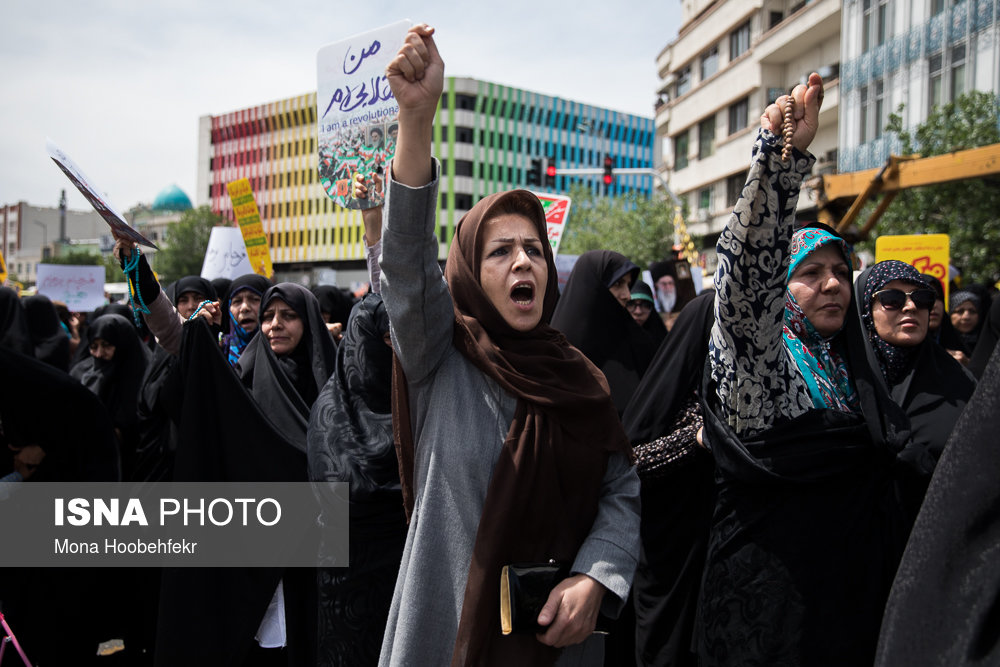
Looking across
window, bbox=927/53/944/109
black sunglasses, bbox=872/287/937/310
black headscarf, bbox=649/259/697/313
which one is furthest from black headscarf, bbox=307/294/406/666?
window, bbox=927/53/944/109

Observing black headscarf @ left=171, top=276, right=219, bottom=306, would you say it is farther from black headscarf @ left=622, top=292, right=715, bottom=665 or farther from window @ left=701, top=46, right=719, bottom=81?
window @ left=701, top=46, right=719, bottom=81

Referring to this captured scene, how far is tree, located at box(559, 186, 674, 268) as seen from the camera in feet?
89.5

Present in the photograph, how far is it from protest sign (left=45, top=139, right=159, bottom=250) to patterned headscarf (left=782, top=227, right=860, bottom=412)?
7.81 feet

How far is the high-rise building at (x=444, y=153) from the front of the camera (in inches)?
2589

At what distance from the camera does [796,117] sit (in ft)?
6.96

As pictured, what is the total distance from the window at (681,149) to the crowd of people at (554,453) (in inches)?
1246

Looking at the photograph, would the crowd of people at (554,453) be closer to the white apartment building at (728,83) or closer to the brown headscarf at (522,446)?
the brown headscarf at (522,446)

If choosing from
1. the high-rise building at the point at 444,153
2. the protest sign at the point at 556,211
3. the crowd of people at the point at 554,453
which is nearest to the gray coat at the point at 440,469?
the crowd of people at the point at 554,453

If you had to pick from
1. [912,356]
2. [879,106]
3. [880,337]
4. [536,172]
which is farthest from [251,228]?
[879,106]

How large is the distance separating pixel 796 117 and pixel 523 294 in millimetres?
858

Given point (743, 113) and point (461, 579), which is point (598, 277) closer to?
point (461, 579)

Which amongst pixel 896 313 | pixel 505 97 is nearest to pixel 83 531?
pixel 896 313

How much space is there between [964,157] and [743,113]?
68.4 feet

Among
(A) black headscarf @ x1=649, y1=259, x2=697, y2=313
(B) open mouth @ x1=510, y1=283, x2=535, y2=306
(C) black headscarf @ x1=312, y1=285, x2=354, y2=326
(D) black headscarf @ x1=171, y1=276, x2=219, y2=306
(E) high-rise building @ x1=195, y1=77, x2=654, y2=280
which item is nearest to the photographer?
(B) open mouth @ x1=510, y1=283, x2=535, y2=306
